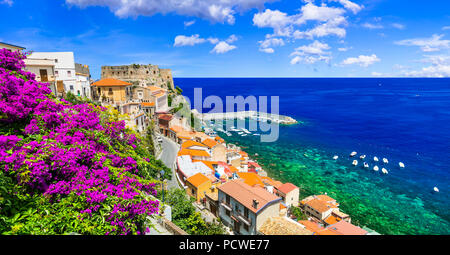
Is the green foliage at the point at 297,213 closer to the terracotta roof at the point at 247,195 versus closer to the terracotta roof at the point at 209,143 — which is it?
the terracotta roof at the point at 247,195

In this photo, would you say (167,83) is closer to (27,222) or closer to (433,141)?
(27,222)

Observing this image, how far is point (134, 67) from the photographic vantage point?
5525 centimetres

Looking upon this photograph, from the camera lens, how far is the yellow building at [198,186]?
26406 millimetres

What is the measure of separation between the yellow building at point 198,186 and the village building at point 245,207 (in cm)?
331

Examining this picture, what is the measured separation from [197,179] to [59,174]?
21.1 meters

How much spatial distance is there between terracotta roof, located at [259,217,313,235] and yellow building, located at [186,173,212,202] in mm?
8505

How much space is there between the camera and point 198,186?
86.3 ft

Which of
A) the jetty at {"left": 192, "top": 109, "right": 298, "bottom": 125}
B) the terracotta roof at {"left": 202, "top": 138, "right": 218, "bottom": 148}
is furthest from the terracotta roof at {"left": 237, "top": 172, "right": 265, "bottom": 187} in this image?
the jetty at {"left": 192, "top": 109, "right": 298, "bottom": 125}

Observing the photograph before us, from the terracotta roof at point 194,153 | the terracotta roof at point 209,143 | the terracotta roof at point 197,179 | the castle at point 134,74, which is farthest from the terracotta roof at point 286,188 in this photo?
the castle at point 134,74

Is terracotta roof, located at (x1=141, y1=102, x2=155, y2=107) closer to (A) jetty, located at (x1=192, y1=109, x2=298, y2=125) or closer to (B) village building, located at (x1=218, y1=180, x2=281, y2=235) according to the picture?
(B) village building, located at (x1=218, y1=180, x2=281, y2=235)

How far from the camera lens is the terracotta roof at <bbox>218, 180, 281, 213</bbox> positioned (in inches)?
802

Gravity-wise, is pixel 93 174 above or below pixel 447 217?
above

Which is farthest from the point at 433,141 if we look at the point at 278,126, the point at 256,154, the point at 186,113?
the point at 186,113

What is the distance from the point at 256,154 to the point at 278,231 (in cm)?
2906
